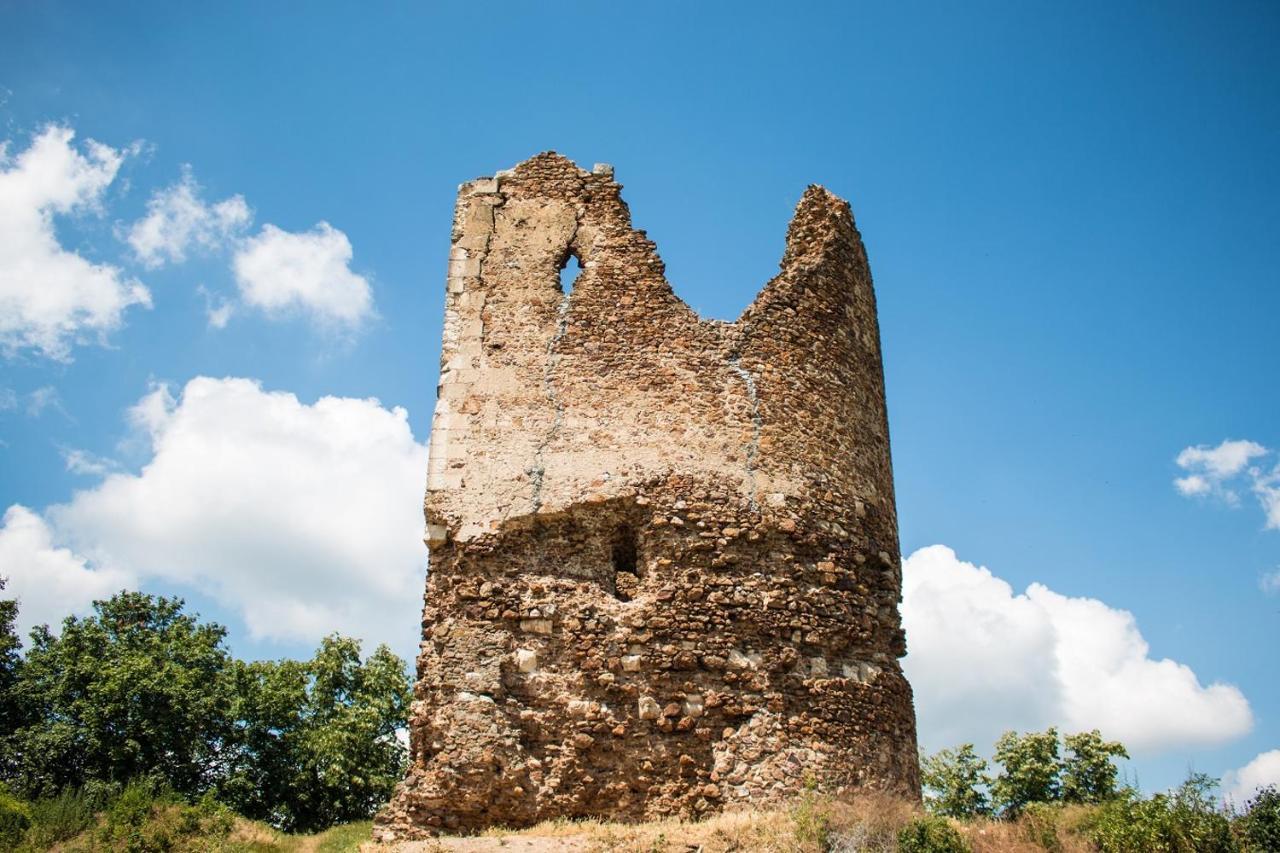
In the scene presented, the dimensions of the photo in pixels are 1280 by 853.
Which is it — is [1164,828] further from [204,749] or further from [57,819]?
[204,749]

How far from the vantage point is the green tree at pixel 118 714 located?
22875 mm

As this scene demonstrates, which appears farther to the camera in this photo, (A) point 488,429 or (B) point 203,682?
(B) point 203,682

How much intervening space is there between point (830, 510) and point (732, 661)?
1.78 metres

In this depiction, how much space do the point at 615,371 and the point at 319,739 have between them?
Answer: 57.5 feet

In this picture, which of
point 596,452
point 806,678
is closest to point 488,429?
point 596,452

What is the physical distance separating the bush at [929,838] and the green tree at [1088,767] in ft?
46.9

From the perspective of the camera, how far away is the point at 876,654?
9336 millimetres

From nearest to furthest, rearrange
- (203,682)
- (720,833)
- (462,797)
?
(720,833), (462,797), (203,682)

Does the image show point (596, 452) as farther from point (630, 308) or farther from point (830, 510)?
point (830, 510)

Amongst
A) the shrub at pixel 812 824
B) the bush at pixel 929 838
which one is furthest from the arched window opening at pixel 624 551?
the bush at pixel 929 838

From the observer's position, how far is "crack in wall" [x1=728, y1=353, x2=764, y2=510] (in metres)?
9.31

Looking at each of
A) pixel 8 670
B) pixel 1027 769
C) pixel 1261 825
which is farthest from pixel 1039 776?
pixel 8 670

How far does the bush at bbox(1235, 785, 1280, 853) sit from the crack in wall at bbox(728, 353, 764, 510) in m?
4.66

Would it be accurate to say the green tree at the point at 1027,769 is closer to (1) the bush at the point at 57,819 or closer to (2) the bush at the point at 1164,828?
(2) the bush at the point at 1164,828
